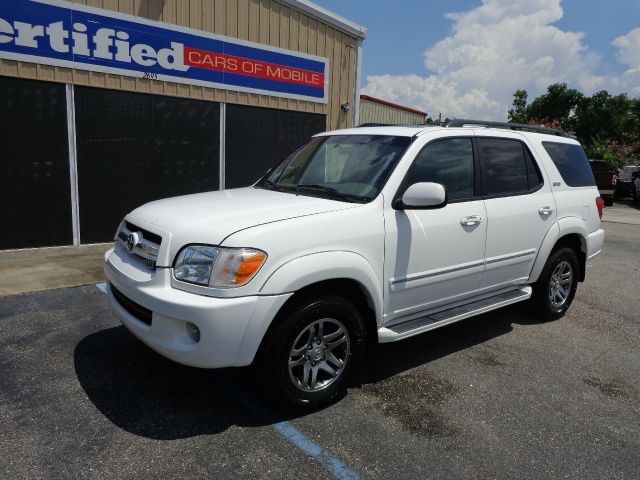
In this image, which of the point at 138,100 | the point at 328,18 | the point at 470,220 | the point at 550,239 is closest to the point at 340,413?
the point at 470,220

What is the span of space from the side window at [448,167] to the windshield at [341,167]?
0.18m

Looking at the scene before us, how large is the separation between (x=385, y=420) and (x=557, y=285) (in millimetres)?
2964

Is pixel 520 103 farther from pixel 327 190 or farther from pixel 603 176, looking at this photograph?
pixel 327 190

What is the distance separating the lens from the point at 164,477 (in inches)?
102

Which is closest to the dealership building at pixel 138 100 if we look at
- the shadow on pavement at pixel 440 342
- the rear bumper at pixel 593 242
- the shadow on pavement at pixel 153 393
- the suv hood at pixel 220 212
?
the shadow on pavement at pixel 153 393

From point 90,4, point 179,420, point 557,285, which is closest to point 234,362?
point 179,420

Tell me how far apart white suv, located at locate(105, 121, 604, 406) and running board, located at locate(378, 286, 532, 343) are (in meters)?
0.01

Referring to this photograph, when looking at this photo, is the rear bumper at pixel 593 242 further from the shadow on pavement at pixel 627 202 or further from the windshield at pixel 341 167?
the shadow on pavement at pixel 627 202

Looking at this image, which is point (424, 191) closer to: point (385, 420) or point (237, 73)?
point (385, 420)

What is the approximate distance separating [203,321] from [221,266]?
12.6 inches

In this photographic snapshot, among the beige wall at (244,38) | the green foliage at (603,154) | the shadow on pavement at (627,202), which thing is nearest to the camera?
the beige wall at (244,38)

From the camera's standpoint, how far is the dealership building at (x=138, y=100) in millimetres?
7352

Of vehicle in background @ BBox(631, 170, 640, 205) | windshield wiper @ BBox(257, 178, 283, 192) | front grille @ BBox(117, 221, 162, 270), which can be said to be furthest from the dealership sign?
vehicle in background @ BBox(631, 170, 640, 205)

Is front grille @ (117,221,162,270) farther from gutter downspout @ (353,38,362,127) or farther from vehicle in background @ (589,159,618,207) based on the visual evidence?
vehicle in background @ (589,159,618,207)
